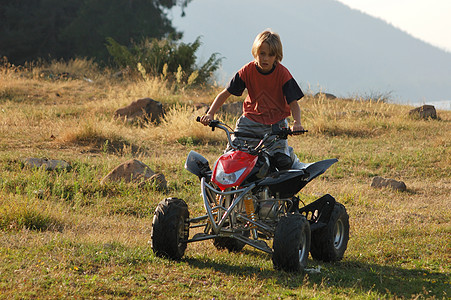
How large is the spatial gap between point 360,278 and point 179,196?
13.1 ft

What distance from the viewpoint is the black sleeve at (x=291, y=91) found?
557 cm

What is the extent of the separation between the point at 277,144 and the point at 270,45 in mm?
928

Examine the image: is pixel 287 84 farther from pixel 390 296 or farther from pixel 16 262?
pixel 16 262

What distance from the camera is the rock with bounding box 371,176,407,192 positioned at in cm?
974

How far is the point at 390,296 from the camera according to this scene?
4711mm

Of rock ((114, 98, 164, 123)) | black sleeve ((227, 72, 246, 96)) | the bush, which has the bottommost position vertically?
rock ((114, 98, 164, 123))

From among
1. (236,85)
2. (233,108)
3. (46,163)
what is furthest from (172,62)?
(236,85)

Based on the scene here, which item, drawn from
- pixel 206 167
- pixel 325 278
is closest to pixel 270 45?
pixel 206 167

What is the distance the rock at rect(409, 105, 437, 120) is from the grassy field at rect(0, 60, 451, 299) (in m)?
0.34

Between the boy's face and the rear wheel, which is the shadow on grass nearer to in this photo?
the rear wheel

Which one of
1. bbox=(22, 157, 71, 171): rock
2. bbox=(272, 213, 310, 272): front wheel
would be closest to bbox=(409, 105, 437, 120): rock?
bbox=(22, 157, 71, 171): rock

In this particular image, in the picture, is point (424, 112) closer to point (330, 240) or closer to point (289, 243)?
point (330, 240)

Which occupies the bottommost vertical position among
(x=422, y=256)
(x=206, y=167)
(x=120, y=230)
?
(x=120, y=230)

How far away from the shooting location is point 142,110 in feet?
48.6
